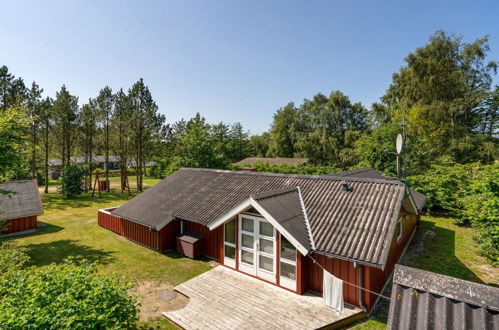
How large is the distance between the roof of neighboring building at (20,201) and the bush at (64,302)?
13.1 meters

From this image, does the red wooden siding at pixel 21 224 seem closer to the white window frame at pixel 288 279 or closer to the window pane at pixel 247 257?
the window pane at pixel 247 257

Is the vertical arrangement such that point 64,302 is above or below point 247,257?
above

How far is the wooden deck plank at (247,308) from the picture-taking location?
7520 millimetres

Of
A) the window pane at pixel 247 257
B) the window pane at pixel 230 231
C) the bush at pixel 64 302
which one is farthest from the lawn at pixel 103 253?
the bush at pixel 64 302

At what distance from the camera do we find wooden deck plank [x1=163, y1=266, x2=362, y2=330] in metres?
7.52

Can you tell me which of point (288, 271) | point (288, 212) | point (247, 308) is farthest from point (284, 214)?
point (247, 308)

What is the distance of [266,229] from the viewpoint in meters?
9.85

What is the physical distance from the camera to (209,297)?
8914 mm

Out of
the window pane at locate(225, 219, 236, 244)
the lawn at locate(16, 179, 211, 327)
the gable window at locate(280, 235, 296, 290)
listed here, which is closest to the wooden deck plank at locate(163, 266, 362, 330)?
the gable window at locate(280, 235, 296, 290)

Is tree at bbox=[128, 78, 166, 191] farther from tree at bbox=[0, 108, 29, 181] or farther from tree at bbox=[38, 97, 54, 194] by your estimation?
tree at bbox=[0, 108, 29, 181]

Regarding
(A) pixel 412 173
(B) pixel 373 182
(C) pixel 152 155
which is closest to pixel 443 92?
(A) pixel 412 173

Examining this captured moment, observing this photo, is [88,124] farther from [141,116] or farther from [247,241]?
[247,241]

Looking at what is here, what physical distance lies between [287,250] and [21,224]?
17.7 m

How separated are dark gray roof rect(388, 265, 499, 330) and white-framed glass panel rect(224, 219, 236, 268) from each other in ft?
25.9
